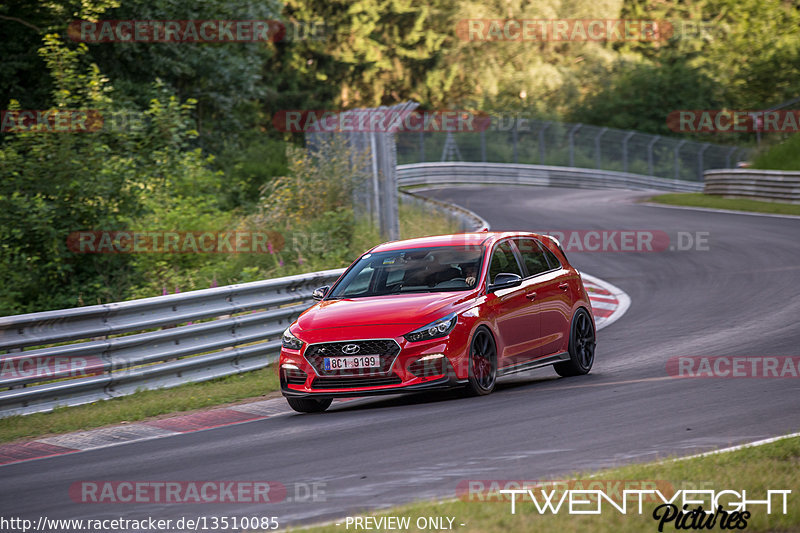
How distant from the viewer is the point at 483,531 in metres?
5.60

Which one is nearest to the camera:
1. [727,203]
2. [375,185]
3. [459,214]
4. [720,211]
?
[375,185]

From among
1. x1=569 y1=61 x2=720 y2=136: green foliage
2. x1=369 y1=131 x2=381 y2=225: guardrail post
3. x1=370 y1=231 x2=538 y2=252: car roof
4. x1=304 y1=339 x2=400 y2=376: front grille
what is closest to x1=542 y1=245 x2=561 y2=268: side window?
x1=370 y1=231 x2=538 y2=252: car roof

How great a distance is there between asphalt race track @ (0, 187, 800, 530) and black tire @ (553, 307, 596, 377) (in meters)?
0.21

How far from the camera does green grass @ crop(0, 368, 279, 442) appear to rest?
10836mm

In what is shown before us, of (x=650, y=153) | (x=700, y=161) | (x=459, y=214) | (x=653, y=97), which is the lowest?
(x=700, y=161)

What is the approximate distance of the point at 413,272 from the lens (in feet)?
37.3

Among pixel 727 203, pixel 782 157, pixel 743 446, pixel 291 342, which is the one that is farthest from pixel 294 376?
pixel 782 157

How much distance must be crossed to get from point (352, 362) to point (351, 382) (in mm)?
192

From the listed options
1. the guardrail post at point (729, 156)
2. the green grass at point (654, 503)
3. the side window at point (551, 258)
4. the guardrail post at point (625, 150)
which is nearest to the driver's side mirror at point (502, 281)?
the side window at point (551, 258)

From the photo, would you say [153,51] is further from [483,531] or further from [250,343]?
[483,531]

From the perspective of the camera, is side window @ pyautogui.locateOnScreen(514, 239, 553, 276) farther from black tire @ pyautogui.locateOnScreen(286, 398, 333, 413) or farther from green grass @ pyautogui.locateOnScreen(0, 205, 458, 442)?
green grass @ pyautogui.locateOnScreen(0, 205, 458, 442)

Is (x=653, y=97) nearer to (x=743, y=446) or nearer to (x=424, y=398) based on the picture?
(x=424, y=398)

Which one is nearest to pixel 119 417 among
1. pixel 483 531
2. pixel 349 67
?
pixel 483 531

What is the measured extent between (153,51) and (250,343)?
16.5 m
